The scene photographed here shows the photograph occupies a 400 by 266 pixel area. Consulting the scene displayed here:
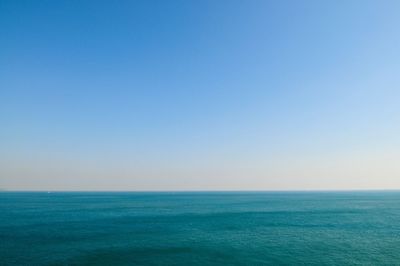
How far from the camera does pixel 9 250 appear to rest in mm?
44281

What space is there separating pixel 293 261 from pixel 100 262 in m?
29.4

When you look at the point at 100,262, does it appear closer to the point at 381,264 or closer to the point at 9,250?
the point at 9,250

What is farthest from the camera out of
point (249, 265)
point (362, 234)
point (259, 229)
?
point (259, 229)

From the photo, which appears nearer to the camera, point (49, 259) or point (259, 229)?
point (49, 259)

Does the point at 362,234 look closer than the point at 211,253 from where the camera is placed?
No

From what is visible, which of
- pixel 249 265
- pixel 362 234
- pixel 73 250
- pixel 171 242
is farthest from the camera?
pixel 362 234

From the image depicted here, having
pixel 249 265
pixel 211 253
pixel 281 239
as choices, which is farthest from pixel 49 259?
pixel 281 239

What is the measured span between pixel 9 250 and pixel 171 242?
90.9ft

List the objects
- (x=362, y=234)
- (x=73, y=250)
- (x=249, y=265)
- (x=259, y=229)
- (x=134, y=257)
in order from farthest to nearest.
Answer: (x=259, y=229)
(x=362, y=234)
(x=73, y=250)
(x=134, y=257)
(x=249, y=265)

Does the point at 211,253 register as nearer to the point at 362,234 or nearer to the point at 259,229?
the point at 259,229

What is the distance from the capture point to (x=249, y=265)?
3866cm

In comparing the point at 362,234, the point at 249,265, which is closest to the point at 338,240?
the point at 362,234

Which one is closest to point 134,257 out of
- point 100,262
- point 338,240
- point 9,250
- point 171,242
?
point 100,262

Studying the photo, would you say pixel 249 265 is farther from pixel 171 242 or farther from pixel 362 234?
pixel 362 234
